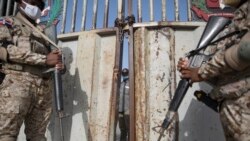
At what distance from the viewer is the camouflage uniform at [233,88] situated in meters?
1.66

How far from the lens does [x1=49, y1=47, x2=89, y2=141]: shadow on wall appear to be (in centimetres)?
316

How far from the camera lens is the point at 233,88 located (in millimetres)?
1746

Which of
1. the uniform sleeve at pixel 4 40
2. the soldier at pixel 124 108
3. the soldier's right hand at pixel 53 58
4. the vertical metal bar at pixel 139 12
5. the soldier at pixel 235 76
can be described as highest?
the vertical metal bar at pixel 139 12

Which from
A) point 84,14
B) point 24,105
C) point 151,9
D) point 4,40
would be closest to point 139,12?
point 151,9

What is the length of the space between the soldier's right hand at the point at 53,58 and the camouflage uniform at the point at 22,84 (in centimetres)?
5

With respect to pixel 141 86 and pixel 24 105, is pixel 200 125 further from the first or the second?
pixel 24 105

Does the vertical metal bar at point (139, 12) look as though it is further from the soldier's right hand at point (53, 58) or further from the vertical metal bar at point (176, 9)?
the soldier's right hand at point (53, 58)

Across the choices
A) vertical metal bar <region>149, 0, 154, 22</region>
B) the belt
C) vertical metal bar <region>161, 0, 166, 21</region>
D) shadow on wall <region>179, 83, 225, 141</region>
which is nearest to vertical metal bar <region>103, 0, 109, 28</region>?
vertical metal bar <region>149, 0, 154, 22</region>

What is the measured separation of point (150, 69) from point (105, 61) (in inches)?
20.7

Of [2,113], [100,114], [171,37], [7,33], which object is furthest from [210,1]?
[2,113]

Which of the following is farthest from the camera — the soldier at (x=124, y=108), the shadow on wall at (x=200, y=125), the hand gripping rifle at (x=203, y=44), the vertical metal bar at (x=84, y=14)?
the soldier at (x=124, y=108)

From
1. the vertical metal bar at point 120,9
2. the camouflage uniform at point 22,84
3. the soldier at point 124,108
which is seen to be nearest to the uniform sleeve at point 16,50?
the camouflage uniform at point 22,84

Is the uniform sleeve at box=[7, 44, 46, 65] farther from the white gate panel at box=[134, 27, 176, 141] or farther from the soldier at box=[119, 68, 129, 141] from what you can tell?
the soldier at box=[119, 68, 129, 141]

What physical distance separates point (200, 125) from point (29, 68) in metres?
1.76
